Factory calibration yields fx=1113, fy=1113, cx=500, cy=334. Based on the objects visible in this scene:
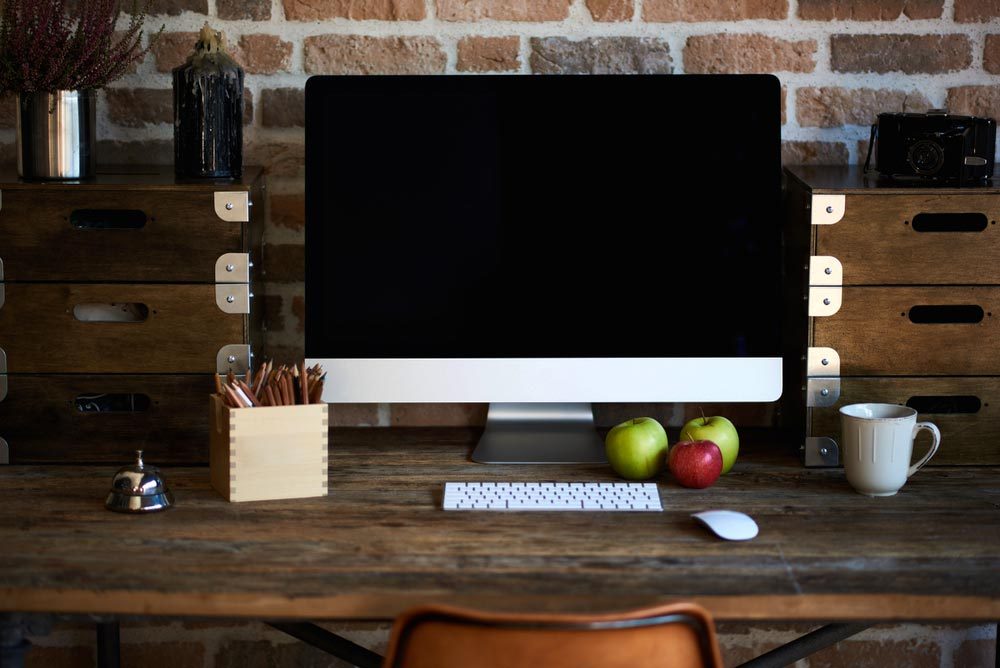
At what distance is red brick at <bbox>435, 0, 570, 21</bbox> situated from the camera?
5.69 feet

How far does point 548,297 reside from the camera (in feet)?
5.08

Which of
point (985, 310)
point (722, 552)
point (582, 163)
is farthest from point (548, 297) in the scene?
point (985, 310)

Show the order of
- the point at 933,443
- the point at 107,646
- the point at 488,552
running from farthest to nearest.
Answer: the point at 107,646, the point at 933,443, the point at 488,552

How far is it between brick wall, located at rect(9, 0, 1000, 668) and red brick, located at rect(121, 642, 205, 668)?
0.62 meters

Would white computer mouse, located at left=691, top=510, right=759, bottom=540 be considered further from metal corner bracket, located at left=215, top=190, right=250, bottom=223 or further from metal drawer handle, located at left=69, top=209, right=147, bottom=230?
metal drawer handle, located at left=69, top=209, right=147, bottom=230

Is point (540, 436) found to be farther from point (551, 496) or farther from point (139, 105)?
point (139, 105)

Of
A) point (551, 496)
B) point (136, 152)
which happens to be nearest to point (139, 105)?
point (136, 152)

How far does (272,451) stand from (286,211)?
52 centimetres

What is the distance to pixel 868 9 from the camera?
5.72ft

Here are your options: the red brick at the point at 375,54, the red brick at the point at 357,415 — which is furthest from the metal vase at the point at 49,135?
the red brick at the point at 357,415

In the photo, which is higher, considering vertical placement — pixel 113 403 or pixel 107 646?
pixel 113 403

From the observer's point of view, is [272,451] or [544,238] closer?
[272,451]

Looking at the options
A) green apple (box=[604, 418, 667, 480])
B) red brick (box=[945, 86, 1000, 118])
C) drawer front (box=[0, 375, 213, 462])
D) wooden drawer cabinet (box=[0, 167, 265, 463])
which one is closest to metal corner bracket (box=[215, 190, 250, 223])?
wooden drawer cabinet (box=[0, 167, 265, 463])

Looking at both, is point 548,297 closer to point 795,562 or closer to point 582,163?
point 582,163
